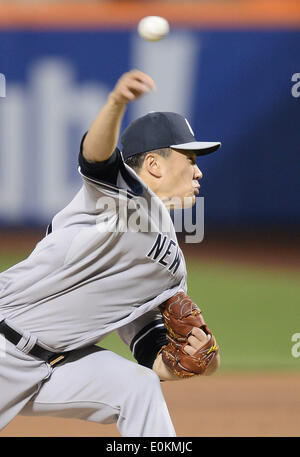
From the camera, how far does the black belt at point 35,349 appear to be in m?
1.96

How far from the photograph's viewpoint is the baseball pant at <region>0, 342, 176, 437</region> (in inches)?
73.1

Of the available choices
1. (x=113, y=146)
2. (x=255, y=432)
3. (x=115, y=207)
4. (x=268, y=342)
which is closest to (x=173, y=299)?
(x=115, y=207)

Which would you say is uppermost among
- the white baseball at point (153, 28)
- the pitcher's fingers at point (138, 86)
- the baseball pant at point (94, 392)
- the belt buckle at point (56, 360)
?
the white baseball at point (153, 28)

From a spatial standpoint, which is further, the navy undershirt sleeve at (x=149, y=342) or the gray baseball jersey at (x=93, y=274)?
the navy undershirt sleeve at (x=149, y=342)

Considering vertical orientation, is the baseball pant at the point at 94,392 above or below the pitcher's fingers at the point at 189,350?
below

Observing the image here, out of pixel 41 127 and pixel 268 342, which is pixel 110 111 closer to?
pixel 41 127

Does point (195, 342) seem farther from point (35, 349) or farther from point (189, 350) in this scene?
point (35, 349)

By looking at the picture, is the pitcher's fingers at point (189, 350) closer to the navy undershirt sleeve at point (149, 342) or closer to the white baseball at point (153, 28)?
the navy undershirt sleeve at point (149, 342)

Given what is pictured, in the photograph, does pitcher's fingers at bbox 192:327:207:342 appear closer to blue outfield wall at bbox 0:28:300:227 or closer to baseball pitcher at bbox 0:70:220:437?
baseball pitcher at bbox 0:70:220:437

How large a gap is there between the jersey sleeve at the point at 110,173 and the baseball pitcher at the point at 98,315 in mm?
25

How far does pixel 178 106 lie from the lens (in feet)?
14.1

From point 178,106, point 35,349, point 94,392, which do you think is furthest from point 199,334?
point 178,106

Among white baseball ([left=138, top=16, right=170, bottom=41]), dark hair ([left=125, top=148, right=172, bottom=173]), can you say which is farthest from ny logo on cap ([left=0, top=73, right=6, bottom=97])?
dark hair ([left=125, top=148, right=172, bottom=173])

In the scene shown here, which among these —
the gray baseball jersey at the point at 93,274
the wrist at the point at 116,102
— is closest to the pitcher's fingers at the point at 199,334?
the gray baseball jersey at the point at 93,274
